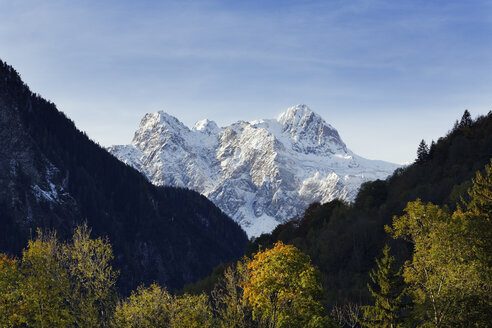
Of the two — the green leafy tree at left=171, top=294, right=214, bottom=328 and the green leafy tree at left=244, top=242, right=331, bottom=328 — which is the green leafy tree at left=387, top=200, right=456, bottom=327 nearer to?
the green leafy tree at left=244, top=242, right=331, bottom=328

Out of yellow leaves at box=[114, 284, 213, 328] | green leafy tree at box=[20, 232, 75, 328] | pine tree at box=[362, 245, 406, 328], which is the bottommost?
pine tree at box=[362, 245, 406, 328]

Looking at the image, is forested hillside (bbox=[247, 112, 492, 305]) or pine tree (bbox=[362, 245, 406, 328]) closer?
pine tree (bbox=[362, 245, 406, 328])

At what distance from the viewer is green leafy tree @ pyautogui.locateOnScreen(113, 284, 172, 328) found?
40.5 m

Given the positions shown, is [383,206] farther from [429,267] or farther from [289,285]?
[289,285]

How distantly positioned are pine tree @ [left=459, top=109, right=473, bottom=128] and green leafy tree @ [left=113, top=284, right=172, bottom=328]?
466 ft

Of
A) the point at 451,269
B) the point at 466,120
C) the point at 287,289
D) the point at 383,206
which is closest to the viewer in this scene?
the point at 451,269

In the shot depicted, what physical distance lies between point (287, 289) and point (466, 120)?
14474 centimetres

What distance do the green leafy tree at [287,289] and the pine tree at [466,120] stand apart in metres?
140

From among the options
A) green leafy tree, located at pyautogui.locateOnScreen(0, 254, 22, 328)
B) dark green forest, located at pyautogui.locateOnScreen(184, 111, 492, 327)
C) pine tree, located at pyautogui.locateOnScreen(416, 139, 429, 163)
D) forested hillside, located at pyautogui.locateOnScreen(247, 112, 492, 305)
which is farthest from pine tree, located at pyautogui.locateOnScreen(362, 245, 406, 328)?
pine tree, located at pyautogui.locateOnScreen(416, 139, 429, 163)

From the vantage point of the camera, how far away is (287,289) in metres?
35.8

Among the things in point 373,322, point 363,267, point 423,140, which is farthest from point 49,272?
point 423,140

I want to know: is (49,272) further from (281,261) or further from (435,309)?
(435,309)

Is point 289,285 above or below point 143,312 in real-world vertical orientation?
above

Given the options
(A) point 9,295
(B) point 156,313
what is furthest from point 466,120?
(A) point 9,295
